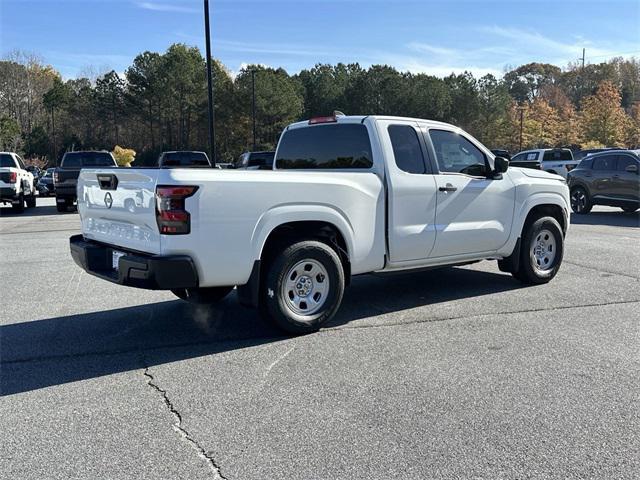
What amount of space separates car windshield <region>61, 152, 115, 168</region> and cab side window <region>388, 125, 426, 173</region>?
1482 cm

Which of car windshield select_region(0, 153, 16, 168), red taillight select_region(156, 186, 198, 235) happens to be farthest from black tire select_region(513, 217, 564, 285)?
car windshield select_region(0, 153, 16, 168)

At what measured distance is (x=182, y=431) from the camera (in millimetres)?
3500

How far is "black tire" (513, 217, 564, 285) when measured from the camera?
23.7 ft

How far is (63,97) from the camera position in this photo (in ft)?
250

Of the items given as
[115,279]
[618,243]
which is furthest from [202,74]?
[115,279]

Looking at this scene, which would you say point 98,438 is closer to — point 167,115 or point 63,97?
point 167,115

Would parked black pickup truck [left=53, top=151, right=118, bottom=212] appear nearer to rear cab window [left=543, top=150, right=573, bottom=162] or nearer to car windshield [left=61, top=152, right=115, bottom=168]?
car windshield [left=61, top=152, right=115, bottom=168]

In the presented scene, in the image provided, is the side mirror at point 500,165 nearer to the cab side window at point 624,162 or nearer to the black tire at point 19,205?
the cab side window at point 624,162

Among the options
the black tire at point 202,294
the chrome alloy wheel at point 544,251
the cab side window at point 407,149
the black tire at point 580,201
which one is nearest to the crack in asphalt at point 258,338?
the black tire at point 202,294

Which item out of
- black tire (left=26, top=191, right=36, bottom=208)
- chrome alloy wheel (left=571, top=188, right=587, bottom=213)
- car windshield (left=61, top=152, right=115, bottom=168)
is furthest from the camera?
black tire (left=26, top=191, right=36, bottom=208)

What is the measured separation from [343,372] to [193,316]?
2.24 meters

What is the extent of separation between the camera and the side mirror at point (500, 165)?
6.68 m

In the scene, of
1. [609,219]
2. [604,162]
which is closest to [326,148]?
[609,219]

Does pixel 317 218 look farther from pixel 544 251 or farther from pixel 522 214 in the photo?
pixel 544 251
